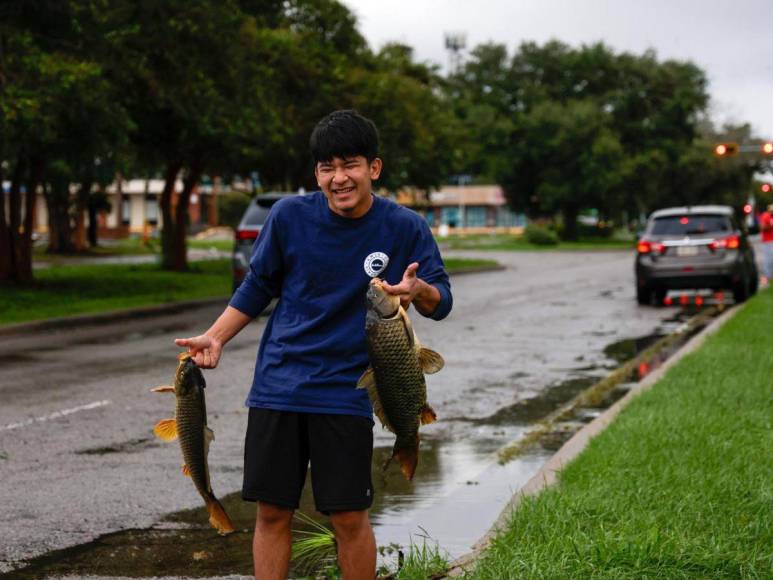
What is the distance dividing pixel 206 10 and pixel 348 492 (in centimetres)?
2083

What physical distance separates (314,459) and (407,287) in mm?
739

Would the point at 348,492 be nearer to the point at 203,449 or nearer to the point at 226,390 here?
the point at 203,449

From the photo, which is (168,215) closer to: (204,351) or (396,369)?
(204,351)

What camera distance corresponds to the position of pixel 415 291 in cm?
389

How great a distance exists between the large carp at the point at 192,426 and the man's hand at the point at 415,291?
0.73 meters

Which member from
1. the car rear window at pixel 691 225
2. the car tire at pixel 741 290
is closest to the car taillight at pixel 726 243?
the car rear window at pixel 691 225

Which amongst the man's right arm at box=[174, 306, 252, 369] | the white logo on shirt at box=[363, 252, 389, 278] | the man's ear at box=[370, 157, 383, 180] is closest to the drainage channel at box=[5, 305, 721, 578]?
the man's right arm at box=[174, 306, 252, 369]

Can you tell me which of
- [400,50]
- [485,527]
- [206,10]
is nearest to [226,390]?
[485,527]

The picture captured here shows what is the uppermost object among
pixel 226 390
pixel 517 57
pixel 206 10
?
pixel 517 57

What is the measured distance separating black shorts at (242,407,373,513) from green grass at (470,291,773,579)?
100 centimetres

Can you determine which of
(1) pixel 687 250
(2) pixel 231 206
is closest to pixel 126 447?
(1) pixel 687 250

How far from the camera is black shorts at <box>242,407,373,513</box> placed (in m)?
4.19

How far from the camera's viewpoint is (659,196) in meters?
82.4

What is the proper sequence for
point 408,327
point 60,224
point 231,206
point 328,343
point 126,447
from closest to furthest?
point 408,327 → point 328,343 → point 126,447 → point 60,224 → point 231,206
